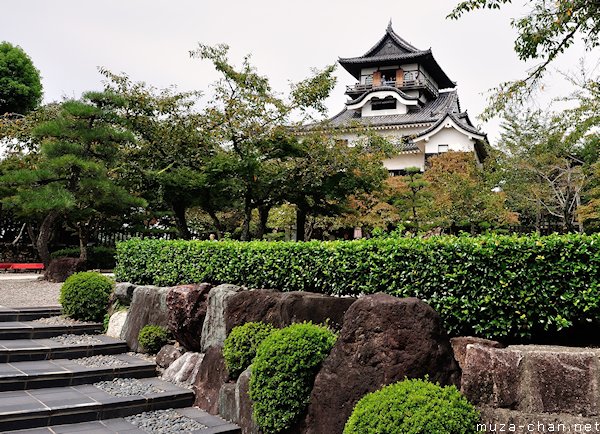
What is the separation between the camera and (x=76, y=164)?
12062 mm

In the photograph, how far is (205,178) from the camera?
40.5 feet

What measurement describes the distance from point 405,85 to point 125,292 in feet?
97.5

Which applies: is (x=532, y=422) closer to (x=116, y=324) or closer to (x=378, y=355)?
(x=378, y=355)

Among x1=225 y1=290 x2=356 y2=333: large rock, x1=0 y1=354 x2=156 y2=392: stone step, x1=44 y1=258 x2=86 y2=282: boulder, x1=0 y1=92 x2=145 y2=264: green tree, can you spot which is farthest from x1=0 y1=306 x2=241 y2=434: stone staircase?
x1=0 y1=92 x2=145 y2=264: green tree

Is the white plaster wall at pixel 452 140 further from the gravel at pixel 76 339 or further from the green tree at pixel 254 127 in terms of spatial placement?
the gravel at pixel 76 339

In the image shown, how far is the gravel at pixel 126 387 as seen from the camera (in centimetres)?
667

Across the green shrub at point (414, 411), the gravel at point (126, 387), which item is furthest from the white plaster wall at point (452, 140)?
the green shrub at point (414, 411)

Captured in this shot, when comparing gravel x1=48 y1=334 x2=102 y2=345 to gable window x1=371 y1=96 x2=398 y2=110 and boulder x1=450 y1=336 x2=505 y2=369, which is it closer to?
boulder x1=450 y1=336 x2=505 y2=369

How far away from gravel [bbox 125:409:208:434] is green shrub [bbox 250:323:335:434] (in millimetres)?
1073

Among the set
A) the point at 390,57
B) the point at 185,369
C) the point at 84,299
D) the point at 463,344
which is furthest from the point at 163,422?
the point at 390,57

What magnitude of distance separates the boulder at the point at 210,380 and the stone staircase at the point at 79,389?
0.45 ft

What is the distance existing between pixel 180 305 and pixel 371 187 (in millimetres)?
8157

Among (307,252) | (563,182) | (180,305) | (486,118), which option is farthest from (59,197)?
(563,182)

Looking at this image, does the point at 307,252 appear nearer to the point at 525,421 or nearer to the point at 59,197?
the point at 525,421
